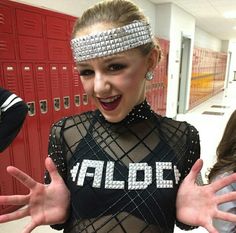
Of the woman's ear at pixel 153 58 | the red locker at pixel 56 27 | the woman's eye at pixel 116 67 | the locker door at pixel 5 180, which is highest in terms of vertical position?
the red locker at pixel 56 27

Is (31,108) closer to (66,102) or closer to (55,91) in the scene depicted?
(55,91)

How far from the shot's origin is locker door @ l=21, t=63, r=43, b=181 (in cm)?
231

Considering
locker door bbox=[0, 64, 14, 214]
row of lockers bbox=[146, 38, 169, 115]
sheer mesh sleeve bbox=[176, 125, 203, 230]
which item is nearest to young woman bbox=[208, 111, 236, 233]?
sheer mesh sleeve bbox=[176, 125, 203, 230]

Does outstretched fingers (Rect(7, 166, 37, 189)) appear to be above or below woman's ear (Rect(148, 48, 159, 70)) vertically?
below

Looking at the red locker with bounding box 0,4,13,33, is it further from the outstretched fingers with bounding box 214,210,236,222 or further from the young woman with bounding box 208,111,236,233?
the outstretched fingers with bounding box 214,210,236,222

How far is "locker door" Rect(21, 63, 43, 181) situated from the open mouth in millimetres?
1808

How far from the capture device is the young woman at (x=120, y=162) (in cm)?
65

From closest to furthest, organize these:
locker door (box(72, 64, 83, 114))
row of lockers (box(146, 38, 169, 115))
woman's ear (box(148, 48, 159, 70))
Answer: woman's ear (box(148, 48, 159, 70))
locker door (box(72, 64, 83, 114))
row of lockers (box(146, 38, 169, 115))

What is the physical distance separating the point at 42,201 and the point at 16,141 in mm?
1727

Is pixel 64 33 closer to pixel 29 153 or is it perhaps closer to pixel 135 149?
pixel 29 153

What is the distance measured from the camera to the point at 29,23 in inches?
89.5

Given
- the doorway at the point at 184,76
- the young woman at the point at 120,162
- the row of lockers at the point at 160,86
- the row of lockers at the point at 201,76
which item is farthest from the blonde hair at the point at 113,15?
the row of lockers at the point at 201,76

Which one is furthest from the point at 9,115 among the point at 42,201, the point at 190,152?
the point at 190,152

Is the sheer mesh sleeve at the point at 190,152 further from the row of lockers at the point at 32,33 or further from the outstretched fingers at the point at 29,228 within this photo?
the row of lockers at the point at 32,33
